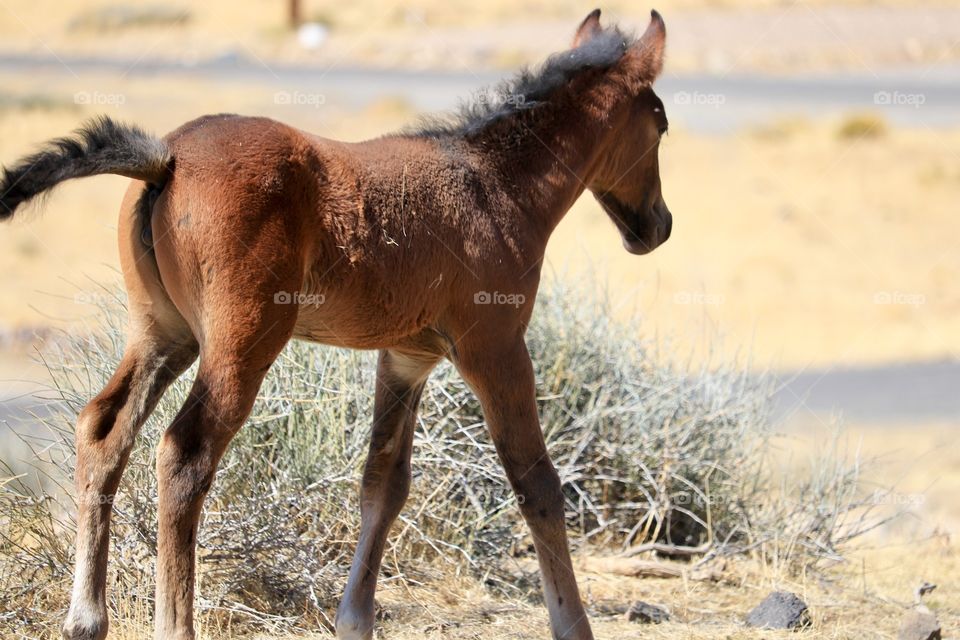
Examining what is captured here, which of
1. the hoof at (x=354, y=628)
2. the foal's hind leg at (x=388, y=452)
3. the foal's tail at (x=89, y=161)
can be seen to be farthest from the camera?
the foal's hind leg at (x=388, y=452)

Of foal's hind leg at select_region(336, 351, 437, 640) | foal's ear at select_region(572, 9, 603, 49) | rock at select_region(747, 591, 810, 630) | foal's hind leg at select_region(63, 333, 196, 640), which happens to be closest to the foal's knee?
foal's hind leg at select_region(336, 351, 437, 640)

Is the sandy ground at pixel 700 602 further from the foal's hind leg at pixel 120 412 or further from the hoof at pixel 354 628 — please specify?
the foal's hind leg at pixel 120 412

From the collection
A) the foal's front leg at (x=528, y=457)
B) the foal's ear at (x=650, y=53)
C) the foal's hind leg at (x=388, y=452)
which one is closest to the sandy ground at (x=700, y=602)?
the foal's hind leg at (x=388, y=452)

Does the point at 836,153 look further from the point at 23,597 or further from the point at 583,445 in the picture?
the point at 23,597

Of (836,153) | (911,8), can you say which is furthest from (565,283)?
(911,8)

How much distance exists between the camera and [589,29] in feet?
18.2

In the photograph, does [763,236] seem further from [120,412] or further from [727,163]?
[120,412]

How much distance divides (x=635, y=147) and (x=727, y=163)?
717 inches

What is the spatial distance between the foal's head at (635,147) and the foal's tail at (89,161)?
6.65ft

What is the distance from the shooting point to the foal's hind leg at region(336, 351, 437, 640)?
5012mm

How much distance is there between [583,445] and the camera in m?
6.63

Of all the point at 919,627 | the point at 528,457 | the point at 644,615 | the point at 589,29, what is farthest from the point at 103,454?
the point at 919,627

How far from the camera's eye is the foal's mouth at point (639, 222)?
549 centimetres

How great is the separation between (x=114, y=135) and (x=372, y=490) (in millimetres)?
1927
